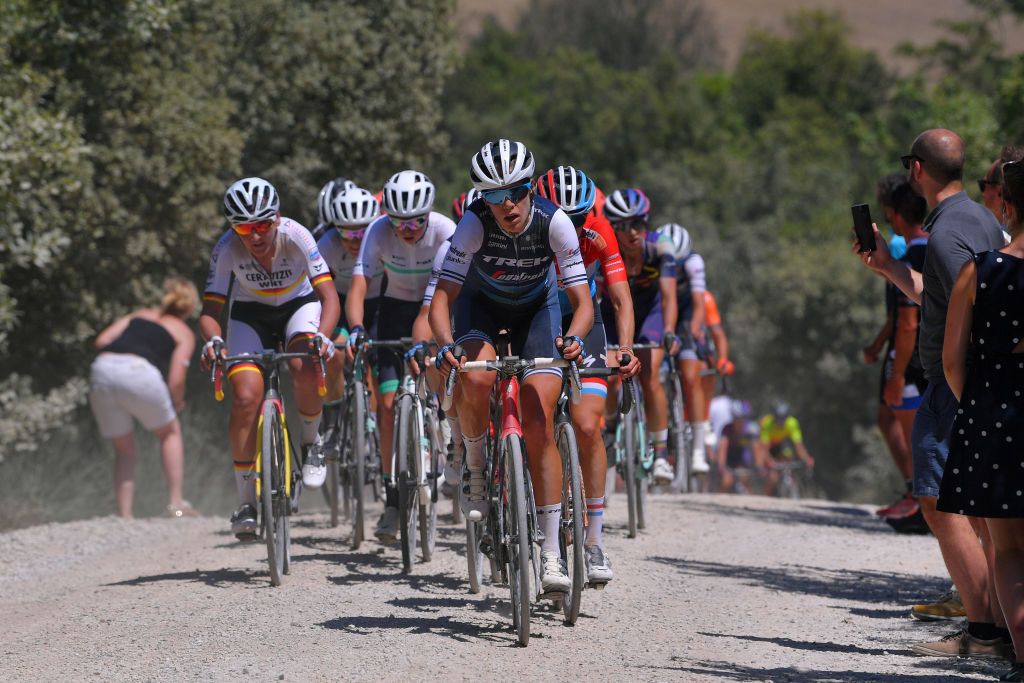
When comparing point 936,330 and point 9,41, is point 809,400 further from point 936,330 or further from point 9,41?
point 936,330

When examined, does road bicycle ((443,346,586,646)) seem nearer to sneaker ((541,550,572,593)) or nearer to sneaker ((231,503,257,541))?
sneaker ((541,550,572,593))

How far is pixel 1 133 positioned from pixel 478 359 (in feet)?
26.9

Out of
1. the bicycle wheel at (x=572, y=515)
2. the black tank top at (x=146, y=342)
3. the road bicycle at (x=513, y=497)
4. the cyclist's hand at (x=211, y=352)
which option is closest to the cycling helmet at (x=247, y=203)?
the cyclist's hand at (x=211, y=352)

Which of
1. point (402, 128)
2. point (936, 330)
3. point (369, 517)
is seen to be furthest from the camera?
point (402, 128)

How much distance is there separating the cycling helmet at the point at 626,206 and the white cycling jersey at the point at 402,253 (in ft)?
4.98

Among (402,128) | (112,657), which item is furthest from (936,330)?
(402,128)

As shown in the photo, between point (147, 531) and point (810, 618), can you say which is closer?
point (810, 618)

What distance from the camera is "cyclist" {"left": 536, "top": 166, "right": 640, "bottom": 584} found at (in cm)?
834

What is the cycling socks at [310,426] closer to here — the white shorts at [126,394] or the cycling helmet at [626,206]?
the cycling helmet at [626,206]

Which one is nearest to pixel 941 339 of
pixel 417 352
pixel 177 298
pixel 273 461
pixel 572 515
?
pixel 572 515

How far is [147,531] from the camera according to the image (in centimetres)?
1327

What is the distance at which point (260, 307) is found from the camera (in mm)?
10398

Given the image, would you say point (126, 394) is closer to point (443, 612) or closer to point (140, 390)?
point (140, 390)

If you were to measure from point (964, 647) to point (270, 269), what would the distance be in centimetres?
499
